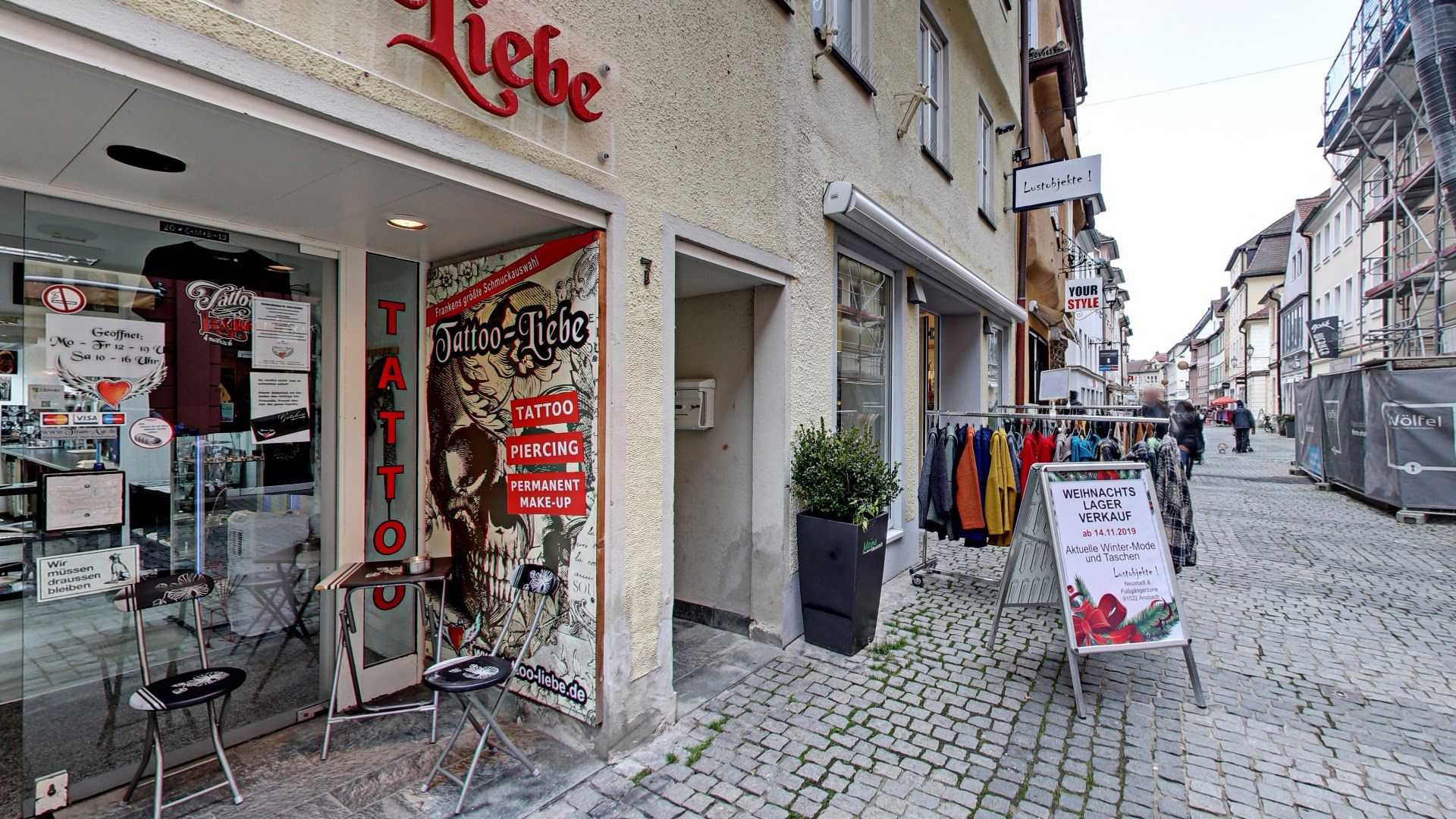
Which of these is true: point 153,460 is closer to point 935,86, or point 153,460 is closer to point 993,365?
point 935,86

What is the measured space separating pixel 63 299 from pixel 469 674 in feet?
7.36

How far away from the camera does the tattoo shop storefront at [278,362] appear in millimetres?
2168

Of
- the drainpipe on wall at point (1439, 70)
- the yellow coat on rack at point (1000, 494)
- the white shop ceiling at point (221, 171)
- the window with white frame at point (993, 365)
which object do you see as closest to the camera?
the white shop ceiling at point (221, 171)

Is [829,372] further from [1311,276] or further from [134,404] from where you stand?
[1311,276]

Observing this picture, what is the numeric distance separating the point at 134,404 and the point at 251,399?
0.43 m

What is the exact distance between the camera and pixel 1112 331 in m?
42.9

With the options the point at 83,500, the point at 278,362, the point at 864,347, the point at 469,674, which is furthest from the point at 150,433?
the point at 864,347

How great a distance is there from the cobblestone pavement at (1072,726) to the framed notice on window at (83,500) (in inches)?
89.1

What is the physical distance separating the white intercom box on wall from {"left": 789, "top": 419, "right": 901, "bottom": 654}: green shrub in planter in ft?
2.28

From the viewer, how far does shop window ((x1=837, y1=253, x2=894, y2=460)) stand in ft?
18.2

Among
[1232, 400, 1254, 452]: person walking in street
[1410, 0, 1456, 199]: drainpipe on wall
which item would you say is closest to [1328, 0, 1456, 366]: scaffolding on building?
[1410, 0, 1456, 199]: drainpipe on wall

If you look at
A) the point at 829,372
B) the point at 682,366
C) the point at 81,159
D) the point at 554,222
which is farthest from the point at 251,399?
the point at 829,372

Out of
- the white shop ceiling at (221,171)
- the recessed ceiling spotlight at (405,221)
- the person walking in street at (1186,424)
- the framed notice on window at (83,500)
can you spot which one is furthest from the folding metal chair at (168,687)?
the person walking in street at (1186,424)

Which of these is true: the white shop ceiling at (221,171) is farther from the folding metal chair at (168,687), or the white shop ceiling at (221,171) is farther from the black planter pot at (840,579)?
the black planter pot at (840,579)
